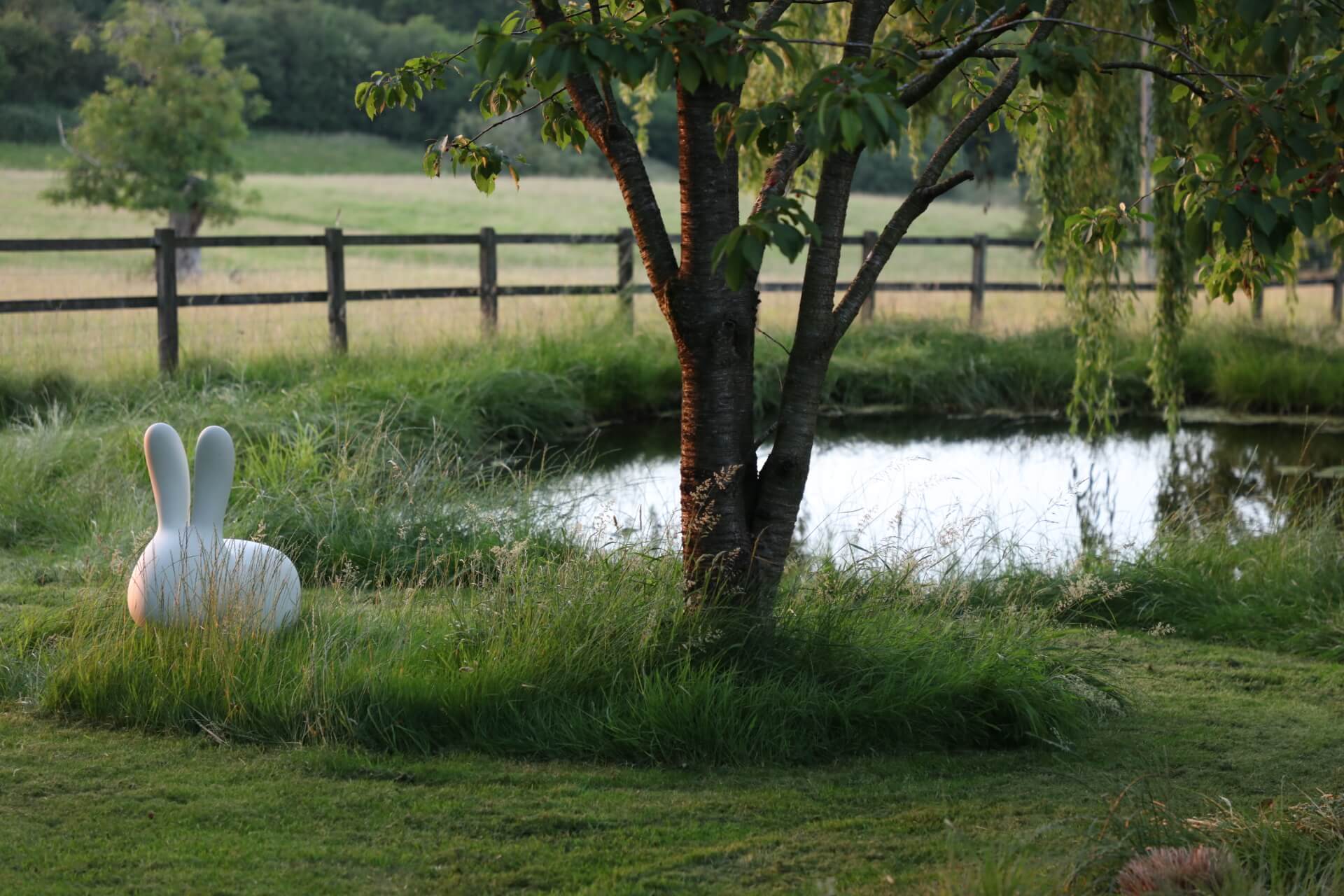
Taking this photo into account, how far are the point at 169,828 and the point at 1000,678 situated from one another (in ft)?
8.56

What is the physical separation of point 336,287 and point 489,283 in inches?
72.1

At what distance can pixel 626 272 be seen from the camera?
1570 centimetres

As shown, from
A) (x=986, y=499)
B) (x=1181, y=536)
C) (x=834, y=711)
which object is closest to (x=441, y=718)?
(x=834, y=711)

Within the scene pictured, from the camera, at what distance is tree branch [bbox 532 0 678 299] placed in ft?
15.2

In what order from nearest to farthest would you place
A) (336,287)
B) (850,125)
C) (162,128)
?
(850,125) → (336,287) → (162,128)

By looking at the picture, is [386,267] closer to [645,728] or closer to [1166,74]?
[645,728]

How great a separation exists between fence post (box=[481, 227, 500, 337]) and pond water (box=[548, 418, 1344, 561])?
2523mm

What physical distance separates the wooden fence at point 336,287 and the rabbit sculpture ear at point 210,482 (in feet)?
18.9

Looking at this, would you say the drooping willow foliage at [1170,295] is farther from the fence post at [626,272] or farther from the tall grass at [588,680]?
the fence post at [626,272]

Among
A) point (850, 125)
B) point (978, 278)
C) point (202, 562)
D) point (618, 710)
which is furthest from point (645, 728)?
point (978, 278)

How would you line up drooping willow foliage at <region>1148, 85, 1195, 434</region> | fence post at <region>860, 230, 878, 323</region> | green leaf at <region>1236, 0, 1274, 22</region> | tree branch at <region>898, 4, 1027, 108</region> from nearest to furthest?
green leaf at <region>1236, 0, 1274, 22</region> < tree branch at <region>898, 4, 1027, 108</region> < drooping willow foliage at <region>1148, 85, 1195, 434</region> < fence post at <region>860, 230, 878, 323</region>

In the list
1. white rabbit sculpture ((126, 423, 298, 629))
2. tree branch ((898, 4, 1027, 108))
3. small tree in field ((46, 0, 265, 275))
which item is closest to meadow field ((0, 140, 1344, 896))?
white rabbit sculpture ((126, 423, 298, 629))

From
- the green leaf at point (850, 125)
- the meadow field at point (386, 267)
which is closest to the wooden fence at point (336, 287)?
the meadow field at point (386, 267)

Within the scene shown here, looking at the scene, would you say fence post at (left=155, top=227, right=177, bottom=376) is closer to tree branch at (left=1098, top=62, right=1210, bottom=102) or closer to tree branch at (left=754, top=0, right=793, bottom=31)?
tree branch at (left=754, top=0, right=793, bottom=31)
